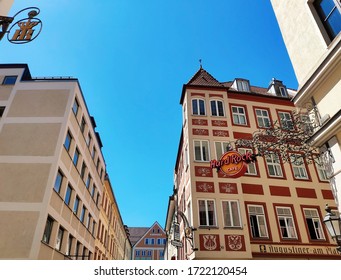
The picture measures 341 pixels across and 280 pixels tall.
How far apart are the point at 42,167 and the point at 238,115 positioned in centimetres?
1494

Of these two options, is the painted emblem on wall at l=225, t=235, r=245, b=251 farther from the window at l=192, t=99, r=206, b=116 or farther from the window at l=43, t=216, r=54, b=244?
the window at l=43, t=216, r=54, b=244

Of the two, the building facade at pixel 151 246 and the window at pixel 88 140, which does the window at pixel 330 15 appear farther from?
the building facade at pixel 151 246

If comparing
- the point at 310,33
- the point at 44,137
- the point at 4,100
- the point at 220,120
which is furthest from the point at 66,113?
the point at 310,33

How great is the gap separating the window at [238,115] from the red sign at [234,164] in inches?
424

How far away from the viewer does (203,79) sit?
76.5 feet

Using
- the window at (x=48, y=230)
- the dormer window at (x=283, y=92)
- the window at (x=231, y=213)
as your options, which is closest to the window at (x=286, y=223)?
the window at (x=231, y=213)

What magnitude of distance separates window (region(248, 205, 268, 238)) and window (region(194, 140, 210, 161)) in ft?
14.7

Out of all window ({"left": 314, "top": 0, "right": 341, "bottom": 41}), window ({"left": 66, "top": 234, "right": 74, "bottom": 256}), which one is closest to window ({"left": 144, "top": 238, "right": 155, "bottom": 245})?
window ({"left": 66, "top": 234, "right": 74, "bottom": 256})

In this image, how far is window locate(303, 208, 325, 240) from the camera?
17344mm

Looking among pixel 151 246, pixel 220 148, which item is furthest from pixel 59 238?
pixel 151 246

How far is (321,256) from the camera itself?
16391 mm

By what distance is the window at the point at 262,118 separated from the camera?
70.6 ft

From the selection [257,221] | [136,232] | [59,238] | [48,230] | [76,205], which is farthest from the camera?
[136,232]

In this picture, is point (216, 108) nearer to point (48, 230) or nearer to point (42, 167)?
point (42, 167)
